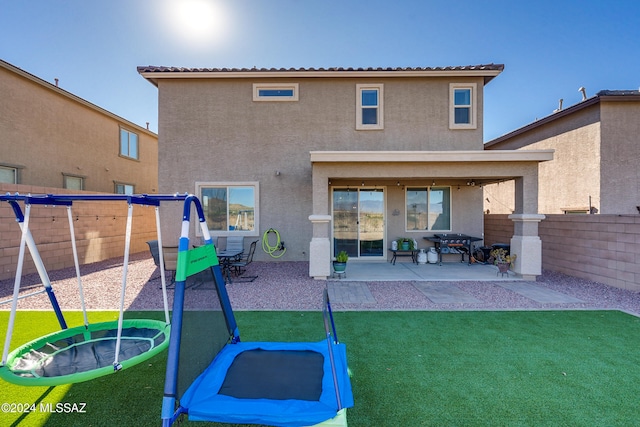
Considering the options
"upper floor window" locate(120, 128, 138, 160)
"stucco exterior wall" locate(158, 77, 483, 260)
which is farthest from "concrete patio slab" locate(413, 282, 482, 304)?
"upper floor window" locate(120, 128, 138, 160)

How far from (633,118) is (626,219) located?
7.01 meters

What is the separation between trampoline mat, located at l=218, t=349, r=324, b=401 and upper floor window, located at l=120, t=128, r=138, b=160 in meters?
15.7

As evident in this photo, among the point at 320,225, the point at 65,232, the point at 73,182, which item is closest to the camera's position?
the point at 320,225

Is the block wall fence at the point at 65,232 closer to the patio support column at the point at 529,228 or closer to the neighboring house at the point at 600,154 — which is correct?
the patio support column at the point at 529,228

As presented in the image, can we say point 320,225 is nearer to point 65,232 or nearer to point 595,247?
point 595,247

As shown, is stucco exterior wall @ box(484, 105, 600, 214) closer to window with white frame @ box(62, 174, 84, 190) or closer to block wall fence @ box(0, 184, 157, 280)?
block wall fence @ box(0, 184, 157, 280)

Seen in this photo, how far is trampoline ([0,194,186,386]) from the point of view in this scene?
105 inches

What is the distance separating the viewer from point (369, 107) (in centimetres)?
1010

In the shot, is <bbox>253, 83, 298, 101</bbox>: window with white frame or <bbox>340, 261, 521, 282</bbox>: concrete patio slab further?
<bbox>253, 83, 298, 101</bbox>: window with white frame

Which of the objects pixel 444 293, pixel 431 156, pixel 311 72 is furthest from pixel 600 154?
pixel 311 72

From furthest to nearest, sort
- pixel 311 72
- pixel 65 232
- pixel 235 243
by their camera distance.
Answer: pixel 311 72 < pixel 235 243 < pixel 65 232

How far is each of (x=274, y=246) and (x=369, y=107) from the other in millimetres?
5908

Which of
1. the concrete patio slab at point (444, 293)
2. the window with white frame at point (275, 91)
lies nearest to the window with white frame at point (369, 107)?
the window with white frame at point (275, 91)

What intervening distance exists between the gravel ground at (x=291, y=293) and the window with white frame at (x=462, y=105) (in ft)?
17.7
